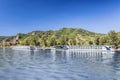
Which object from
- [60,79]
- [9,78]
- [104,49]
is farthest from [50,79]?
[104,49]

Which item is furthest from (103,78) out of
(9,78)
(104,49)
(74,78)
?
(104,49)

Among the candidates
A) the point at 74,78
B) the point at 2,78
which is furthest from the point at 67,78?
the point at 2,78

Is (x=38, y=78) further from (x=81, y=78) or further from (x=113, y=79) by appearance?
(x=113, y=79)

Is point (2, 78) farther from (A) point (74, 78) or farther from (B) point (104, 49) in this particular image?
(B) point (104, 49)

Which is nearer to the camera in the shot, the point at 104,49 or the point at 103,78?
the point at 103,78

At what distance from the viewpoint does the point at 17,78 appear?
4662 cm

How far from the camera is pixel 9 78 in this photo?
4659cm

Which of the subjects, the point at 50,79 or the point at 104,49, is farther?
the point at 104,49

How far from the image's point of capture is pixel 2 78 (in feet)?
152

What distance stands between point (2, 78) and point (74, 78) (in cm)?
1308

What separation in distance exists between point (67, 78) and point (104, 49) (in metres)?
135

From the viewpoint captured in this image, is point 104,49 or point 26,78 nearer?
point 26,78

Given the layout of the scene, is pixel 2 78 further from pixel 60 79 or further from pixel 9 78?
pixel 60 79

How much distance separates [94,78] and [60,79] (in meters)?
6.08
